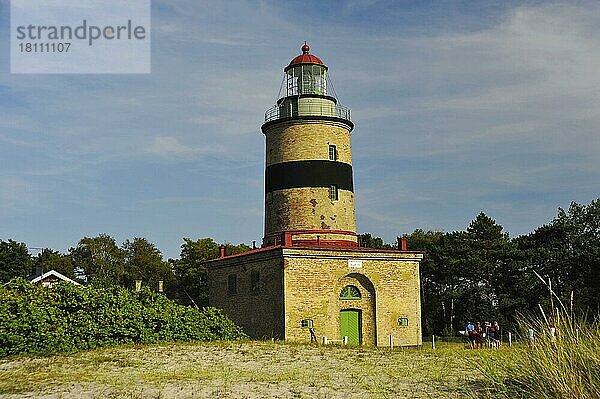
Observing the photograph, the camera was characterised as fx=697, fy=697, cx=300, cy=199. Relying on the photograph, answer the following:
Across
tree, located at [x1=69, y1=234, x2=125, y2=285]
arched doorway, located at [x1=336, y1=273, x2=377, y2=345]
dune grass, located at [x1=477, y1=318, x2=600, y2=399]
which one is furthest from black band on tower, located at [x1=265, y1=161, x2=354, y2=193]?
tree, located at [x1=69, y1=234, x2=125, y2=285]

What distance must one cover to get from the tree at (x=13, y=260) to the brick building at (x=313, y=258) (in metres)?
32.9

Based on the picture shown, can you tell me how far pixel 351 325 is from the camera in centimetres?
2991

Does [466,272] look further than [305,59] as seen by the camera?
Yes

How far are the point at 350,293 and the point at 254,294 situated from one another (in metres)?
4.18

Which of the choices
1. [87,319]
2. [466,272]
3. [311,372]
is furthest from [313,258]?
[466,272]

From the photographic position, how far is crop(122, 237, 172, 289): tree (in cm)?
6956

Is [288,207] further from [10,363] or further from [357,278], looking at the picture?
[10,363]

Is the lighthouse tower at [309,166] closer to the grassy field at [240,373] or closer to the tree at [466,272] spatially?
the grassy field at [240,373]

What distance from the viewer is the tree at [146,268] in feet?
228

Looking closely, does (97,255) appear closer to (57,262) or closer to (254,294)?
(57,262)

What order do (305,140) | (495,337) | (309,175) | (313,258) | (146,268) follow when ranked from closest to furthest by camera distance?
(313,258) < (495,337) < (309,175) < (305,140) < (146,268)

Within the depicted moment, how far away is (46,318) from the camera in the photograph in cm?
1859

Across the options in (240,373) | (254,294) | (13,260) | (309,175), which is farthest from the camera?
(13,260)

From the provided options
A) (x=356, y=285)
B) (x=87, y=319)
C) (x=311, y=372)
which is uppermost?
(x=356, y=285)
